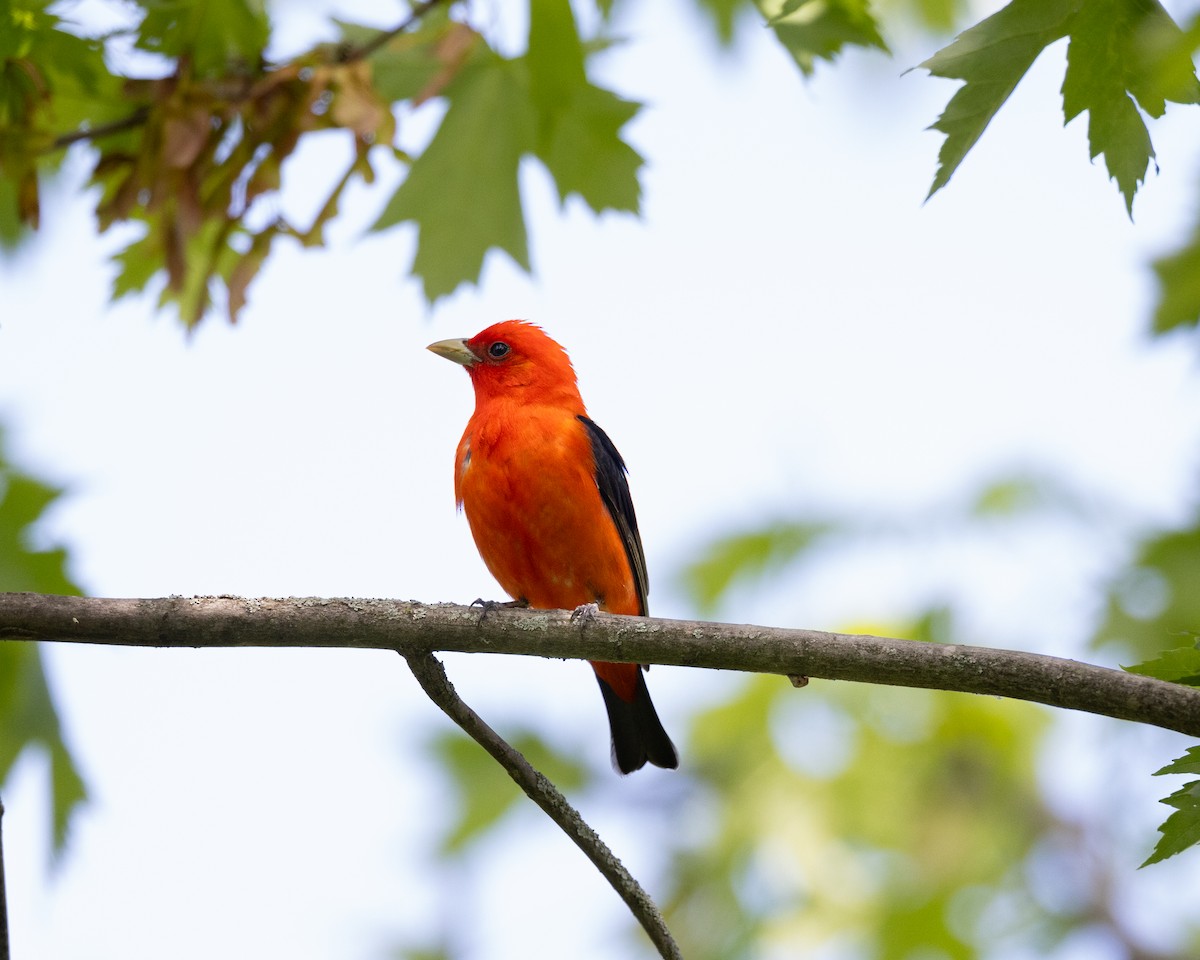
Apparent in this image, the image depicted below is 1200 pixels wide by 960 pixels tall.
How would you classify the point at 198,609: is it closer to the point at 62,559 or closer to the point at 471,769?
the point at 62,559

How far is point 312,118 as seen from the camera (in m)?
4.84

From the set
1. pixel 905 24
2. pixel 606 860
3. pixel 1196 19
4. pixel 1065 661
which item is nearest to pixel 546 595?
pixel 606 860

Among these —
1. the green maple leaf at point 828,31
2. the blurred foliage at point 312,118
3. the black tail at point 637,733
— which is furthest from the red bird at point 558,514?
the green maple leaf at point 828,31

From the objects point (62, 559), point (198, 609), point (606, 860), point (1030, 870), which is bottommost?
point (606, 860)

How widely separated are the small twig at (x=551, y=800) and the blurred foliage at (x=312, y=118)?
216 cm

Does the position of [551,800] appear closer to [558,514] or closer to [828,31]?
[558,514]

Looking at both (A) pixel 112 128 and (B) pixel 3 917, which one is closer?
(B) pixel 3 917

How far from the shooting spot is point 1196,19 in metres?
1.87

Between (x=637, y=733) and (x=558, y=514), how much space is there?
154cm

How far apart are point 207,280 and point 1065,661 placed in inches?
144

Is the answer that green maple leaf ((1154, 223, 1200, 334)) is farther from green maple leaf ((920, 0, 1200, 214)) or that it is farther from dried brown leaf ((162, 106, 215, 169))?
dried brown leaf ((162, 106, 215, 169))

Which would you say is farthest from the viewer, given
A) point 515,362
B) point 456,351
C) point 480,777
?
point 480,777

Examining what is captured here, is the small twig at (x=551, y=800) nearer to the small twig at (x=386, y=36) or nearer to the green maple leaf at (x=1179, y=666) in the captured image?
the green maple leaf at (x=1179, y=666)

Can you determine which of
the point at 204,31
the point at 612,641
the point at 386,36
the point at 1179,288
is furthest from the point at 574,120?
the point at 1179,288
